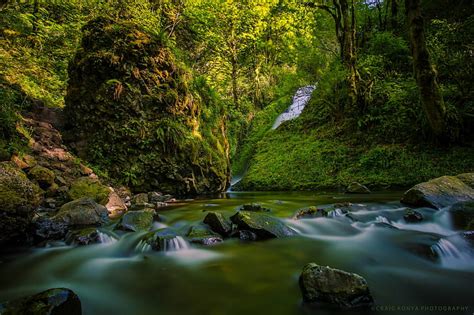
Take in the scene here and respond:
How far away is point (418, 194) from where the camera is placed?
18.2 ft

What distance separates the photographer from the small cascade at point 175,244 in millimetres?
4105

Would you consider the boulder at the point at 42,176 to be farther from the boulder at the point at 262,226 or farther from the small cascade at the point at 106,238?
the boulder at the point at 262,226

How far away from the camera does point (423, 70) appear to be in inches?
308

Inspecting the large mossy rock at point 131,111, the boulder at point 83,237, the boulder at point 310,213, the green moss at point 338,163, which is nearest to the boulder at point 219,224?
the boulder at point 310,213

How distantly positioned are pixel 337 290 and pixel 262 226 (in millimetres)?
2129

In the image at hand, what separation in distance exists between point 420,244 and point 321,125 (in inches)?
390

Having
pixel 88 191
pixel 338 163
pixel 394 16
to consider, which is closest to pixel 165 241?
pixel 88 191

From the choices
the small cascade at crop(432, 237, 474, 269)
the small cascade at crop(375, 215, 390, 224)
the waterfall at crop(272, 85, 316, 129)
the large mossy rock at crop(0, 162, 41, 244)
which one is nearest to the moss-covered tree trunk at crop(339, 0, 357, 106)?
the waterfall at crop(272, 85, 316, 129)

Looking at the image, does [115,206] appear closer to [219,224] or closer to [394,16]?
[219,224]

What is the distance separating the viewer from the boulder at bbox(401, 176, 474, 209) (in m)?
5.27

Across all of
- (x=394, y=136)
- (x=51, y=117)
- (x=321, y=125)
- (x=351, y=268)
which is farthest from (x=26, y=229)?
(x=321, y=125)

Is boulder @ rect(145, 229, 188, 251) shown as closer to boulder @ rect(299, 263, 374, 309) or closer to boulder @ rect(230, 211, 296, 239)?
boulder @ rect(230, 211, 296, 239)

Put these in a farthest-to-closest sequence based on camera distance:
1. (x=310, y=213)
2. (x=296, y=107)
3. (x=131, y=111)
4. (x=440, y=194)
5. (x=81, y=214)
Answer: (x=296, y=107) < (x=131, y=111) < (x=310, y=213) < (x=440, y=194) < (x=81, y=214)

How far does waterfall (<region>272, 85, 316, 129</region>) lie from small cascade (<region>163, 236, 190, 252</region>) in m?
13.1
